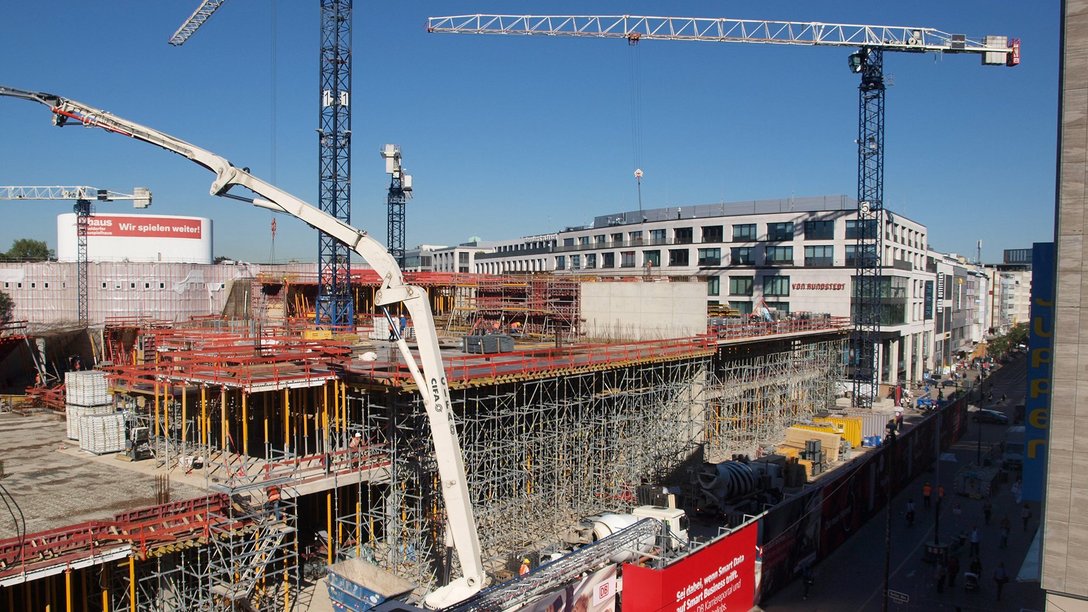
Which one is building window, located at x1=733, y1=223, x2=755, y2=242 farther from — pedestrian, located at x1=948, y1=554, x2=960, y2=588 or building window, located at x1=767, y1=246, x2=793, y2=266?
pedestrian, located at x1=948, y1=554, x2=960, y2=588

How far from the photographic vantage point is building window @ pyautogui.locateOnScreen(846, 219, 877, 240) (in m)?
59.4

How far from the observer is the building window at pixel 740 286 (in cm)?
6774

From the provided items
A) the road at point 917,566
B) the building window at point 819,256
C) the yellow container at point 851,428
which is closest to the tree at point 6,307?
the road at point 917,566

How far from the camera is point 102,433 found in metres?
25.4

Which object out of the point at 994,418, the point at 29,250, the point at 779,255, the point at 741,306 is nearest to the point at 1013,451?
the point at 994,418

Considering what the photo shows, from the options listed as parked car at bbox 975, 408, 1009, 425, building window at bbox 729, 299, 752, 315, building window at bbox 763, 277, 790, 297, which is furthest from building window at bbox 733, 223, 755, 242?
parked car at bbox 975, 408, 1009, 425

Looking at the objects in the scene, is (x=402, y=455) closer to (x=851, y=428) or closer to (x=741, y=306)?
(x=851, y=428)

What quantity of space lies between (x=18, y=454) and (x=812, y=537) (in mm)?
27974

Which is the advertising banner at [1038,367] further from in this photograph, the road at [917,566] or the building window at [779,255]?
the building window at [779,255]

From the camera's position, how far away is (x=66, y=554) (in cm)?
1584

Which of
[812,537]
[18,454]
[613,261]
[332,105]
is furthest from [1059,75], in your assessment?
[613,261]

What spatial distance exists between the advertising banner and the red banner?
209 ft

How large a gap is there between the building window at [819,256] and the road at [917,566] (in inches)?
1131

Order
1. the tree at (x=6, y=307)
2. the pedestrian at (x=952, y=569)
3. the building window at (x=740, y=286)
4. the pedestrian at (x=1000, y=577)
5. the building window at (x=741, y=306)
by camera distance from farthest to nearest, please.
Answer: the building window at (x=740, y=286) < the building window at (x=741, y=306) < the tree at (x=6, y=307) < the pedestrian at (x=952, y=569) < the pedestrian at (x=1000, y=577)
